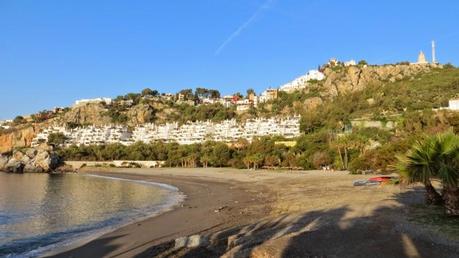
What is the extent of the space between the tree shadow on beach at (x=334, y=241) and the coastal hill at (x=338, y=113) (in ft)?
70.0

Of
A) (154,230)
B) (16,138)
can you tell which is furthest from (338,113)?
(16,138)

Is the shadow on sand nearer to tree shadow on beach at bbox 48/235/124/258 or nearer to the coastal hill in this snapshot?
tree shadow on beach at bbox 48/235/124/258

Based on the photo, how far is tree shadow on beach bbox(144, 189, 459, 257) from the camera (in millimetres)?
9484

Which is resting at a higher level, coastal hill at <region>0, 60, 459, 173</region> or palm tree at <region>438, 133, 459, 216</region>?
coastal hill at <region>0, 60, 459, 173</region>

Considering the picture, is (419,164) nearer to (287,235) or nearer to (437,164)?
(437,164)

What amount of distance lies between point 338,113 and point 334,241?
96657 mm

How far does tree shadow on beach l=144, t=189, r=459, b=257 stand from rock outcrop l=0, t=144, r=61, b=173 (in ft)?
287

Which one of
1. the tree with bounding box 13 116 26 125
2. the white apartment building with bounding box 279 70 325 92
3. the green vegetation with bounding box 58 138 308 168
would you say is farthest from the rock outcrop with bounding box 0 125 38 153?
the white apartment building with bounding box 279 70 325 92

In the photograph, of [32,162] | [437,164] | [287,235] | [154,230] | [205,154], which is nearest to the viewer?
[287,235]

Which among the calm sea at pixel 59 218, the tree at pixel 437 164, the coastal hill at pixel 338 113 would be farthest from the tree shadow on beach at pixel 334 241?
the coastal hill at pixel 338 113

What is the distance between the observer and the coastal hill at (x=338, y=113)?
2413 inches

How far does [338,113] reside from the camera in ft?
341

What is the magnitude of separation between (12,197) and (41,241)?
23.3m

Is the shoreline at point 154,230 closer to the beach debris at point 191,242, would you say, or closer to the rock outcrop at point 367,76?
the beach debris at point 191,242
